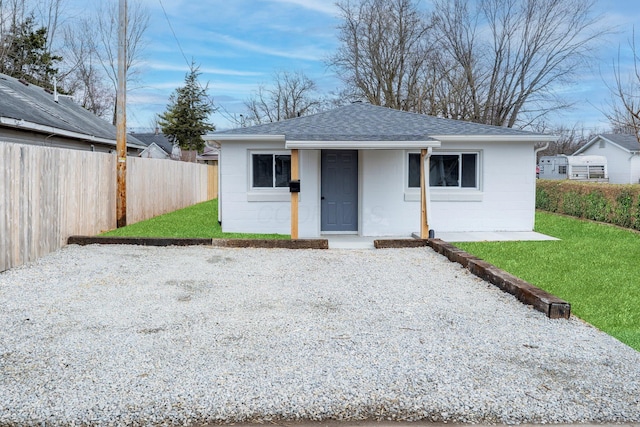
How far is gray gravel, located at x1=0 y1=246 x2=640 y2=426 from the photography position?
Result: 3.37m

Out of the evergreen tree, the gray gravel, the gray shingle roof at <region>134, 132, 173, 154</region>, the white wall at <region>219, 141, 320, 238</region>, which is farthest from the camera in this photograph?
the evergreen tree

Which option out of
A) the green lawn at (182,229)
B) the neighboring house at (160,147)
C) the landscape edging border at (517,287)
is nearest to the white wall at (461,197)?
the green lawn at (182,229)

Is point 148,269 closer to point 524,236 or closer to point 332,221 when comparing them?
point 332,221

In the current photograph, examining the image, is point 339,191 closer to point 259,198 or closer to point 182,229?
point 259,198

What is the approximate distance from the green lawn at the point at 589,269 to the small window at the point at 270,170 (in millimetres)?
4397

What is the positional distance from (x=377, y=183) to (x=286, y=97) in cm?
3421

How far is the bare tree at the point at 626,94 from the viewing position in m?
12.3

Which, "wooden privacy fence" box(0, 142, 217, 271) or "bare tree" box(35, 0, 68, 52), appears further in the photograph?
"bare tree" box(35, 0, 68, 52)

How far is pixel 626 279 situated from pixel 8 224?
28.4 feet

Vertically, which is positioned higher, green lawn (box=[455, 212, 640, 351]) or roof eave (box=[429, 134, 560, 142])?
roof eave (box=[429, 134, 560, 142])

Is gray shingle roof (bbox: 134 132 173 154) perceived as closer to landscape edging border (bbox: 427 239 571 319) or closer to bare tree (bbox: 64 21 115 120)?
bare tree (bbox: 64 21 115 120)

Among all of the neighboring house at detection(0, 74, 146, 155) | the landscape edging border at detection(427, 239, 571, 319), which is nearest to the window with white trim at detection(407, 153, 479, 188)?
the landscape edging border at detection(427, 239, 571, 319)

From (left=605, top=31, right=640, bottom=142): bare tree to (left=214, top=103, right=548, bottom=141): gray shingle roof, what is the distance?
7.99ft

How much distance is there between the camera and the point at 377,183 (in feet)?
40.9
